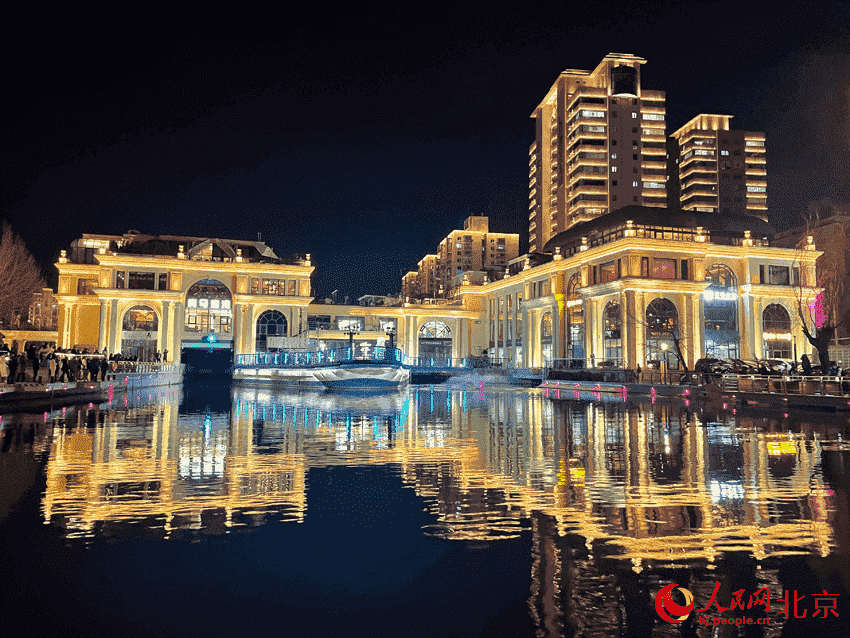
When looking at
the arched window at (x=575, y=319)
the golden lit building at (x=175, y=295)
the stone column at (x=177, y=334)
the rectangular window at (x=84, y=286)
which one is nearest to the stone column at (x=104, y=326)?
the golden lit building at (x=175, y=295)

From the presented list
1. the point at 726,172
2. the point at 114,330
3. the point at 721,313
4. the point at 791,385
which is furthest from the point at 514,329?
the point at 726,172

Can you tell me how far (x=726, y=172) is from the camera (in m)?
144

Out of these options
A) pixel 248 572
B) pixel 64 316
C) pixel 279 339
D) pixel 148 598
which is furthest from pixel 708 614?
pixel 64 316

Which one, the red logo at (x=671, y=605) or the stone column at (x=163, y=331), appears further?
the stone column at (x=163, y=331)

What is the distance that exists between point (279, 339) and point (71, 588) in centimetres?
7634

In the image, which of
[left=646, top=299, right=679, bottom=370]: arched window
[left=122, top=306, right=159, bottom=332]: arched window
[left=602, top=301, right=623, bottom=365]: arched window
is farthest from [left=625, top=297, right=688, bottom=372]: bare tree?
[left=122, top=306, right=159, bottom=332]: arched window

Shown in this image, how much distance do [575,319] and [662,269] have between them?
1261 centimetres

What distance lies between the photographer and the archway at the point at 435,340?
10288 cm

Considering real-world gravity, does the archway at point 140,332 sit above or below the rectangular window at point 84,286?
below

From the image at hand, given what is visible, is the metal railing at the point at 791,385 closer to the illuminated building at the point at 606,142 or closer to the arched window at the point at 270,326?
the arched window at the point at 270,326

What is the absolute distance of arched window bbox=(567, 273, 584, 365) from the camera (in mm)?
73738

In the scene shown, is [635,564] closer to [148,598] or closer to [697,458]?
[148,598]

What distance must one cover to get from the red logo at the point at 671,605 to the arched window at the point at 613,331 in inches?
2428

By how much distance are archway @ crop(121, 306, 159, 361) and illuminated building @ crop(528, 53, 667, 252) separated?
2910 inches
